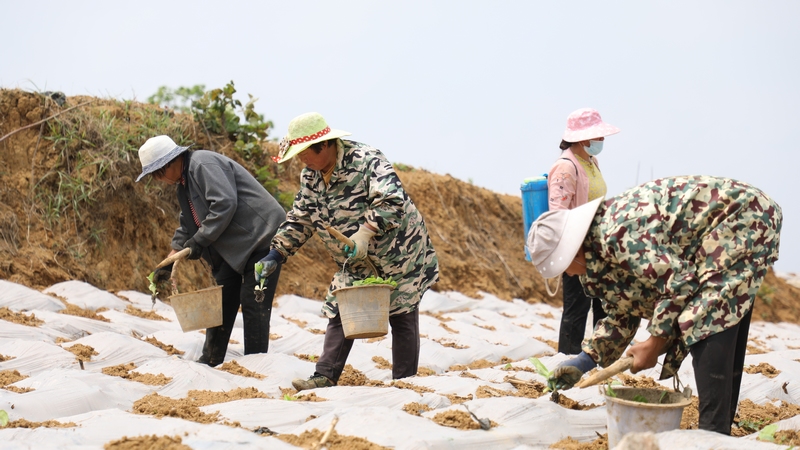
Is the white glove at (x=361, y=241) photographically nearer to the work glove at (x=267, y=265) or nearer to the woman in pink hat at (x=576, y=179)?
the work glove at (x=267, y=265)

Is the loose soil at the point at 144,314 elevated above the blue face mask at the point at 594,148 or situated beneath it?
situated beneath

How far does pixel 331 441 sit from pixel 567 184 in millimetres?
2086

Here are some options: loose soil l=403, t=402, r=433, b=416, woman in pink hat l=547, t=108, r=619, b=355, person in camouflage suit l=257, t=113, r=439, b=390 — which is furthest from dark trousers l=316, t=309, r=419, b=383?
woman in pink hat l=547, t=108, r=619, b=355

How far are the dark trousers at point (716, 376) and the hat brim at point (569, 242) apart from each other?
48 cm

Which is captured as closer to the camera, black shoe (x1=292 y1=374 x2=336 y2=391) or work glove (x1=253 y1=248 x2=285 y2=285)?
black shoe (x1=292 y1=374 x2=336 y2=391)

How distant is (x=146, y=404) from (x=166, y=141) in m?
1.62

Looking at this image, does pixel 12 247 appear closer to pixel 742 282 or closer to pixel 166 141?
pixel 166 141

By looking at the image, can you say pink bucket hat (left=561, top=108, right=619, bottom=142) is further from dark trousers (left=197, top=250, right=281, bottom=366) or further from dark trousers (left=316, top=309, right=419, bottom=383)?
dark trousers (left=197, top=250, right=281, bottom=366)

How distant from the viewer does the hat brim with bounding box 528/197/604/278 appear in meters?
2.51

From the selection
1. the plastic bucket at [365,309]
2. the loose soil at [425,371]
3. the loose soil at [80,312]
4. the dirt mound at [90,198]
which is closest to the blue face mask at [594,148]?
the plastic bucket at [365,309]

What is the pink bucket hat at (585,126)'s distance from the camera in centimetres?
408

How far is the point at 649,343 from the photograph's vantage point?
254 cm

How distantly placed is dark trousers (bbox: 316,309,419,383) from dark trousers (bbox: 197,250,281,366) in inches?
23.6

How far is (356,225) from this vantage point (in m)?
3.70
